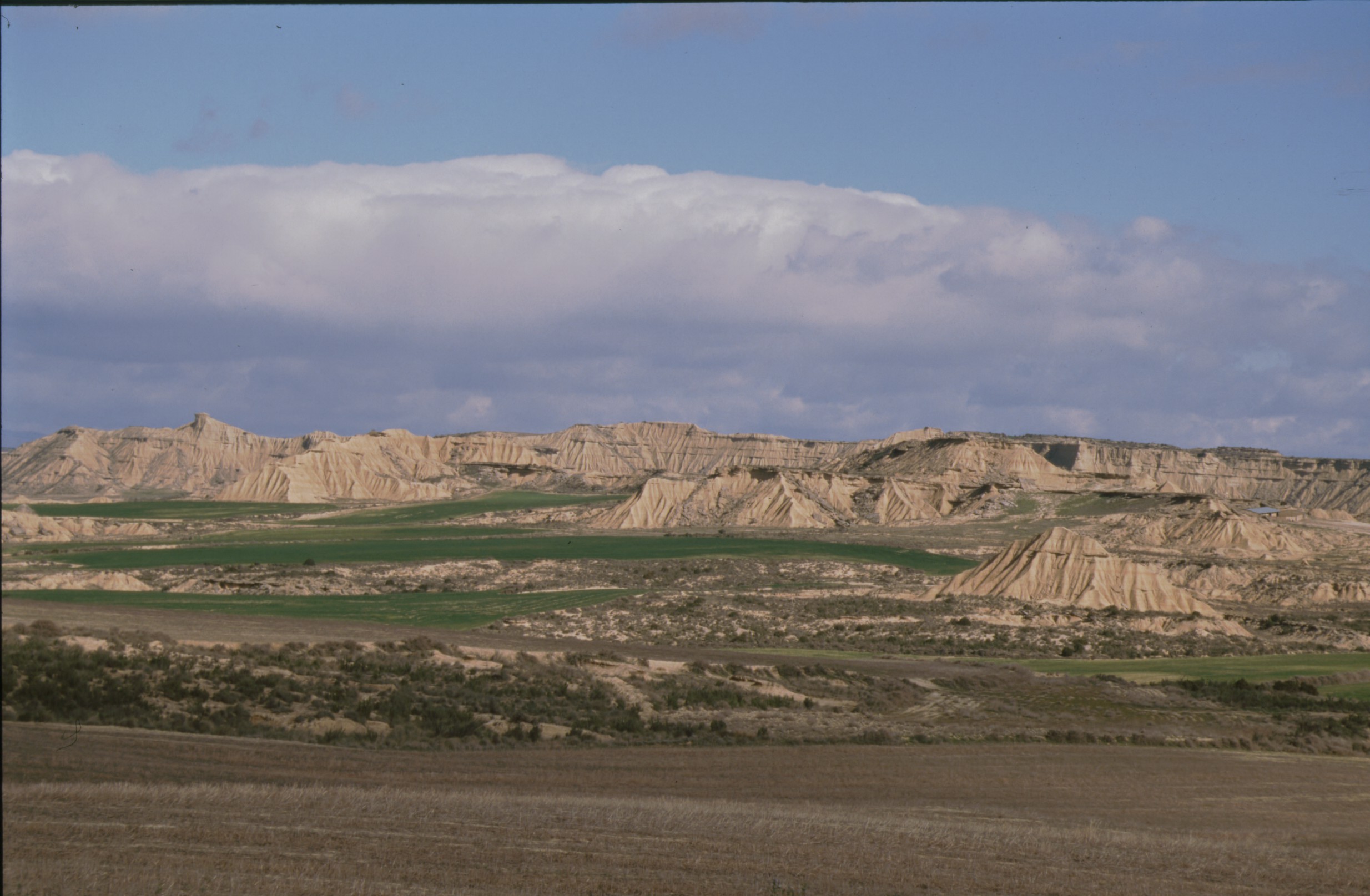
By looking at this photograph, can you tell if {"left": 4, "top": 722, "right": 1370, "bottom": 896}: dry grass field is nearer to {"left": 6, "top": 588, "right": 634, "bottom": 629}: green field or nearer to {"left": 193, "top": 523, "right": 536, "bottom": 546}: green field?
{"left": 6, "top": 588, "right": 634, "bottom": 629}: green field

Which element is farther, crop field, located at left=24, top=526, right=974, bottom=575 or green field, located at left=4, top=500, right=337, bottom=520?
green field, located at left=4, top=500, right=337, bottom=520

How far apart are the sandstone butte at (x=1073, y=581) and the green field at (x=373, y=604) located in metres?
27.2

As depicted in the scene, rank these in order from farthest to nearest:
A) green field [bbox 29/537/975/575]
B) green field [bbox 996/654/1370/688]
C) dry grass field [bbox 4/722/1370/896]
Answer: green field [bbox 29/537/975/575] < green field [bbox 996/654/1370/688] < dry grass field [bbox 4/722/1370/896]

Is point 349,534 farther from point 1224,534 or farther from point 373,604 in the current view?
point 1224,534

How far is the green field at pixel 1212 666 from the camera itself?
178 feet

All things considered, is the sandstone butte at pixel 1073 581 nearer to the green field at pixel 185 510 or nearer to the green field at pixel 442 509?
the green field at pixel 185 510

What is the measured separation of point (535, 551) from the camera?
108m

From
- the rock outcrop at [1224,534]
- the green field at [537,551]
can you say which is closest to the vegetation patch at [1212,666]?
the green field at [537,551]

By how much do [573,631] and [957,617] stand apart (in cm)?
2517

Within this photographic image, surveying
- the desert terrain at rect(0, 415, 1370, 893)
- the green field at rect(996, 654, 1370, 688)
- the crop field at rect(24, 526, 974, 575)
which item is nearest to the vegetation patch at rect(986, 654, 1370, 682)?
the green field at rect(996, 654, 1370, 688)

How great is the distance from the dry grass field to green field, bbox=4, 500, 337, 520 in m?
78.3

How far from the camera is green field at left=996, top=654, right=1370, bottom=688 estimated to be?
5412cm

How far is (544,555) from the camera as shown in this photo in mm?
103250

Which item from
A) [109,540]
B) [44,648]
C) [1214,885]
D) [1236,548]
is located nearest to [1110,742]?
[1214,885]
